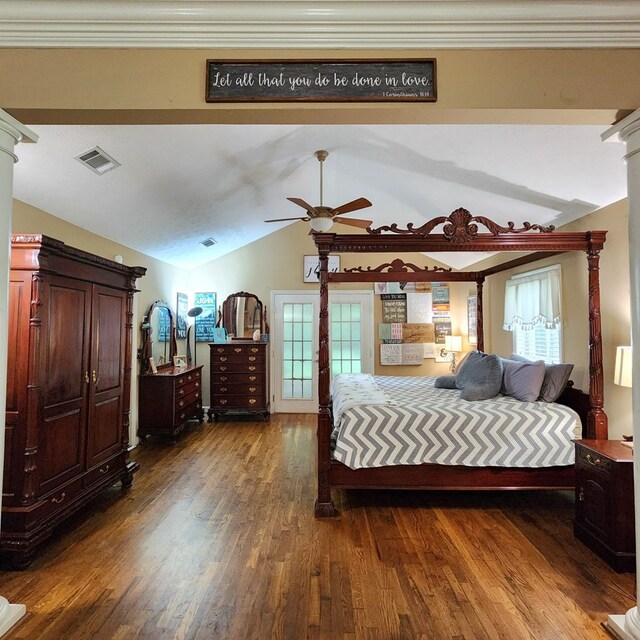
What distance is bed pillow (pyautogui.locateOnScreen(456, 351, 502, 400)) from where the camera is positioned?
330 centimetres

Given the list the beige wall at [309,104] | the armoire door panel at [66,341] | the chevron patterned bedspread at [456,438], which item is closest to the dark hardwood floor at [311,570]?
the chevron patterned bedspread at [456,438]

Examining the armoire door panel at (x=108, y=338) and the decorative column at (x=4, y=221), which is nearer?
the decorative column at (x=4, y=221)

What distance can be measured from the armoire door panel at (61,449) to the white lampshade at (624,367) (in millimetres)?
3612

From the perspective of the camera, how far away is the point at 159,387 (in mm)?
4633

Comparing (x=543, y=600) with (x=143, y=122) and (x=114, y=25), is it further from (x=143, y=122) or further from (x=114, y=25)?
(x=114, y=25)

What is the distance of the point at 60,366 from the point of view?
2.46 m

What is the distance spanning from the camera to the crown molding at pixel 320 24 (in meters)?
1.52

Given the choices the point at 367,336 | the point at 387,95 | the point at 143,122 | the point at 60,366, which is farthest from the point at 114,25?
the point at 367,336

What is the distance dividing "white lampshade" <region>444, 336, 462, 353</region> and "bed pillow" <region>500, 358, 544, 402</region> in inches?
96.1

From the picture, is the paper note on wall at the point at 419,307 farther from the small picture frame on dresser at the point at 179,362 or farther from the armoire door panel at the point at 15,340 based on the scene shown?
the armoire door panel at the point at 15,340

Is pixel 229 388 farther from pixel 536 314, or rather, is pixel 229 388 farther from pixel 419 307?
pixel 536 314

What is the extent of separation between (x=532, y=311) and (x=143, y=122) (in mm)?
3937

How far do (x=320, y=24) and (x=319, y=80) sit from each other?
207 millimetres

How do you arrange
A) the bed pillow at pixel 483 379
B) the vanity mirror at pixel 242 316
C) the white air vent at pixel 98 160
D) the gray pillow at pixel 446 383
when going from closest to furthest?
the white air vent at pixel 98 160 < the bed pillow at pixel 483 379 < the gray pillow at pixel 446 383 < the vanity mirror at pixel 242 316
